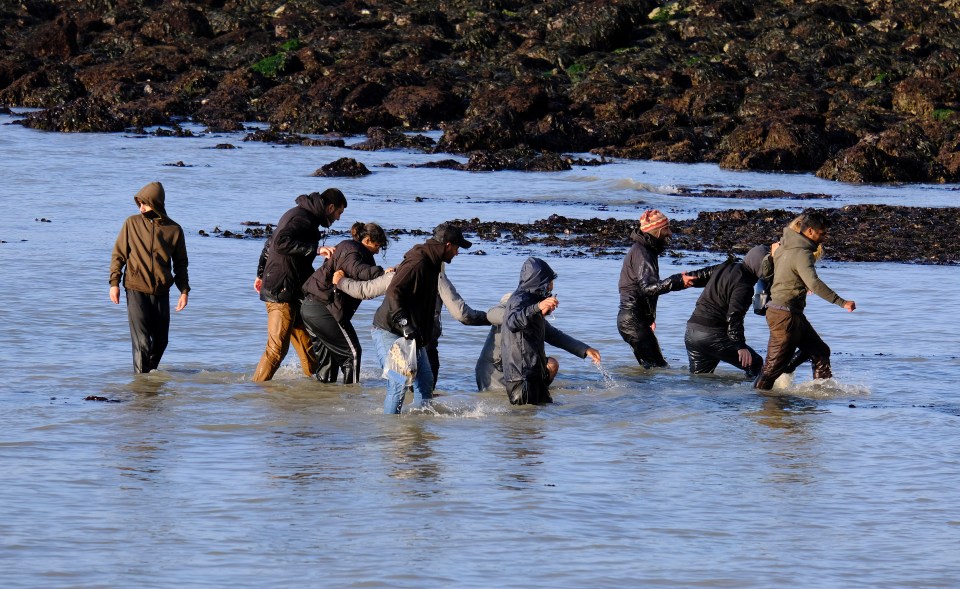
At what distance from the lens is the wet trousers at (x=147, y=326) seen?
11.7 meters

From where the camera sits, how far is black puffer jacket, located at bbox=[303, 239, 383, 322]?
10945 millimetres

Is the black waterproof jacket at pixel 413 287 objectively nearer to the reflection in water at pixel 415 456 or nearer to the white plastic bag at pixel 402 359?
the white plastic bag at pixel 402 359

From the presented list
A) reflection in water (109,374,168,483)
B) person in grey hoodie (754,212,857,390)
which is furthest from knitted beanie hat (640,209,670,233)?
reflection in water (109,374,168,483)

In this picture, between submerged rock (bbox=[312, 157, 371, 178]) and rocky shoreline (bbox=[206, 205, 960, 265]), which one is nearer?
rocky shoreline (bbox=[206, 205, 960, 265])

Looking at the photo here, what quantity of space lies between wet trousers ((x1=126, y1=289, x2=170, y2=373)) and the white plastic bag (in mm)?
2494

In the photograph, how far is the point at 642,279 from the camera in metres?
12.7

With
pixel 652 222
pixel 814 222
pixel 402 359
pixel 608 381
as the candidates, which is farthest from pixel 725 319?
pixel 402 359

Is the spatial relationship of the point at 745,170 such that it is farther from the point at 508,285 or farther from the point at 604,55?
the point at 508,285

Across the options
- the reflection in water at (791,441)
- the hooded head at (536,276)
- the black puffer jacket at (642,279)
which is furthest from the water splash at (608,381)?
the hooded head at (536,276)

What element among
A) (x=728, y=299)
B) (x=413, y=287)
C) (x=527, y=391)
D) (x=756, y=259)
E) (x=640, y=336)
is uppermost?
(x=756, y=259)

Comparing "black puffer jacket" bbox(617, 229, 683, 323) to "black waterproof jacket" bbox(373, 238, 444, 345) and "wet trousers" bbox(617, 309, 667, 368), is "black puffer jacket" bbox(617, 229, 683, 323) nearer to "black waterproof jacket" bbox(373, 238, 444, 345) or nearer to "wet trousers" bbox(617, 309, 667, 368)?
"wet trousers" bbox(617, 309, 667, 368)

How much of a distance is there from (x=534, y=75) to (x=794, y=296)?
35.5 meters

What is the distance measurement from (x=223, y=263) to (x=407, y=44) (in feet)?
102

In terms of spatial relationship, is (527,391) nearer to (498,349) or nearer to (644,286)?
(498,349)
